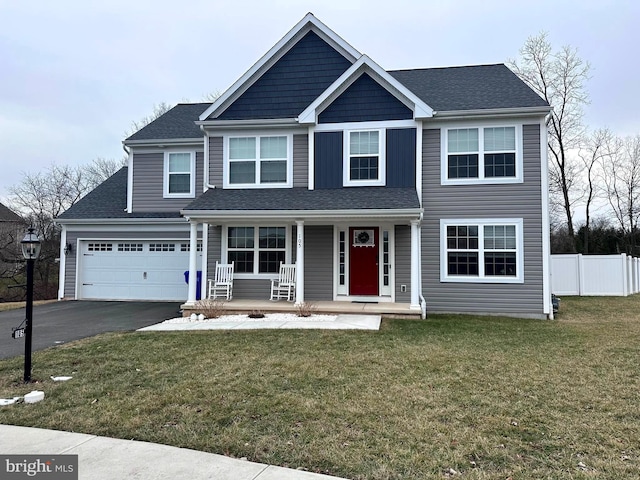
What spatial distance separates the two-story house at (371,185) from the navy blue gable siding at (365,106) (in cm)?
3

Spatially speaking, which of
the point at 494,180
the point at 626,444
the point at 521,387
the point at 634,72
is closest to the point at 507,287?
the point at 494,180

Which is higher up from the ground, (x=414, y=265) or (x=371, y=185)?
(x=371, y=185)

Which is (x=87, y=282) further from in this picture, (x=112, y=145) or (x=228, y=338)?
(x=112, y=145)

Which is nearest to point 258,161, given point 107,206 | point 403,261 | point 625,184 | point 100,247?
point 403,261

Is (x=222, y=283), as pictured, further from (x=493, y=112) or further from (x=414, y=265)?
(x=493, y=112)

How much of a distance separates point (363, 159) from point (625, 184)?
24.6 meters

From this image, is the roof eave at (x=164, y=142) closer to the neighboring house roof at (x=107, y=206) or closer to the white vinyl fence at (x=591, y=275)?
the neighboring house roof at (x=107, y=206)

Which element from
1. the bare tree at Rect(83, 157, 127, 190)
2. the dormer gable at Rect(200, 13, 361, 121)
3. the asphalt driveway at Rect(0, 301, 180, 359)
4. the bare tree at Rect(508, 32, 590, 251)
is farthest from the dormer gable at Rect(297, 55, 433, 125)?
the bare tree at Rect(83, 157, 127, 190)

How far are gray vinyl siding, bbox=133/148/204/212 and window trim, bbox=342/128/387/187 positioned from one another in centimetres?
613

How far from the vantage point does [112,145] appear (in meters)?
34.6

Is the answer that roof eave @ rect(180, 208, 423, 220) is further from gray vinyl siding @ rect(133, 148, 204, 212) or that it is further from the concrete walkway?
gray vinyl siding @ rect(133, 148, 204, 212)

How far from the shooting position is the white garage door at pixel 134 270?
1394 cm

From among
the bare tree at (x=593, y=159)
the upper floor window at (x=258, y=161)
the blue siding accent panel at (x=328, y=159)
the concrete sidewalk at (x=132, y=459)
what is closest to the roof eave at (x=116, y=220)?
the upper floor window at (x=258, y=161)

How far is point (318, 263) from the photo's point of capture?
11.5 meters
